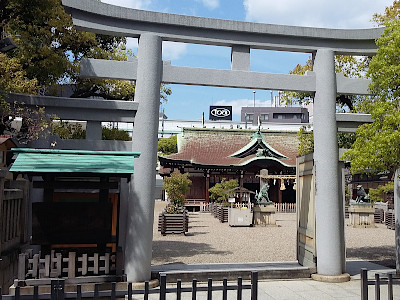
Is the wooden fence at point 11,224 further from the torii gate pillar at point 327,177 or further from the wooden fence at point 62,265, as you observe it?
the torii gate pillar at point 327,177

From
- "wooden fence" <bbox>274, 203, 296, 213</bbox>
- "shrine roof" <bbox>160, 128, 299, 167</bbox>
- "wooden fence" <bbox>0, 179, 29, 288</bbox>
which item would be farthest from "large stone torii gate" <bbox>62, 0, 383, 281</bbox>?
"wooden fence" <bbox>274, 203, 296, 213</bbox>

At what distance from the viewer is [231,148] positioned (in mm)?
37906

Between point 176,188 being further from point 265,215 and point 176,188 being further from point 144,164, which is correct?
point 144,164

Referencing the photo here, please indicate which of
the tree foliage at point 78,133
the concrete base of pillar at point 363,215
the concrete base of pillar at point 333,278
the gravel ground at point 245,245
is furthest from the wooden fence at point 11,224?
the concrete base of pillar at point 363,215

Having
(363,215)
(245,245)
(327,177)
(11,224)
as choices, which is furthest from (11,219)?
(363,215)

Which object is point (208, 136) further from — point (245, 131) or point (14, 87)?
point (14, 87)

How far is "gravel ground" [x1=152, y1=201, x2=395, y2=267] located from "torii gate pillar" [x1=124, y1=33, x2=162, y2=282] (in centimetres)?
338

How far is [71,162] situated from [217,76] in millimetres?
4066

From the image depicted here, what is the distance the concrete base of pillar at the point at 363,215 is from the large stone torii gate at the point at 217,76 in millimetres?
15302

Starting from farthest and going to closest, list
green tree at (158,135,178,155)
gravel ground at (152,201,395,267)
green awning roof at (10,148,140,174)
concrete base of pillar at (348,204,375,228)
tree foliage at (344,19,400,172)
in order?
green tree at (158,135,178,155) < concrete base of pillar at (348,204,375,228) < gravel ground at (152,201,395,267) < tree foliage at (344,19,400,172) < green awning roof at (10,148,140,174)

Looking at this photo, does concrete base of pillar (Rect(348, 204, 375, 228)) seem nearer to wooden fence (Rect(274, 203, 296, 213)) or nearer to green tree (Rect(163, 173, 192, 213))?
green tree (Rect(163, 173, 192, 213))

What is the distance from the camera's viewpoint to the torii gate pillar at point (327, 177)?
9266mm

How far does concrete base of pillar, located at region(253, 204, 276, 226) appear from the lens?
919 inches

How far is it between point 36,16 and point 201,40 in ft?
18.1
